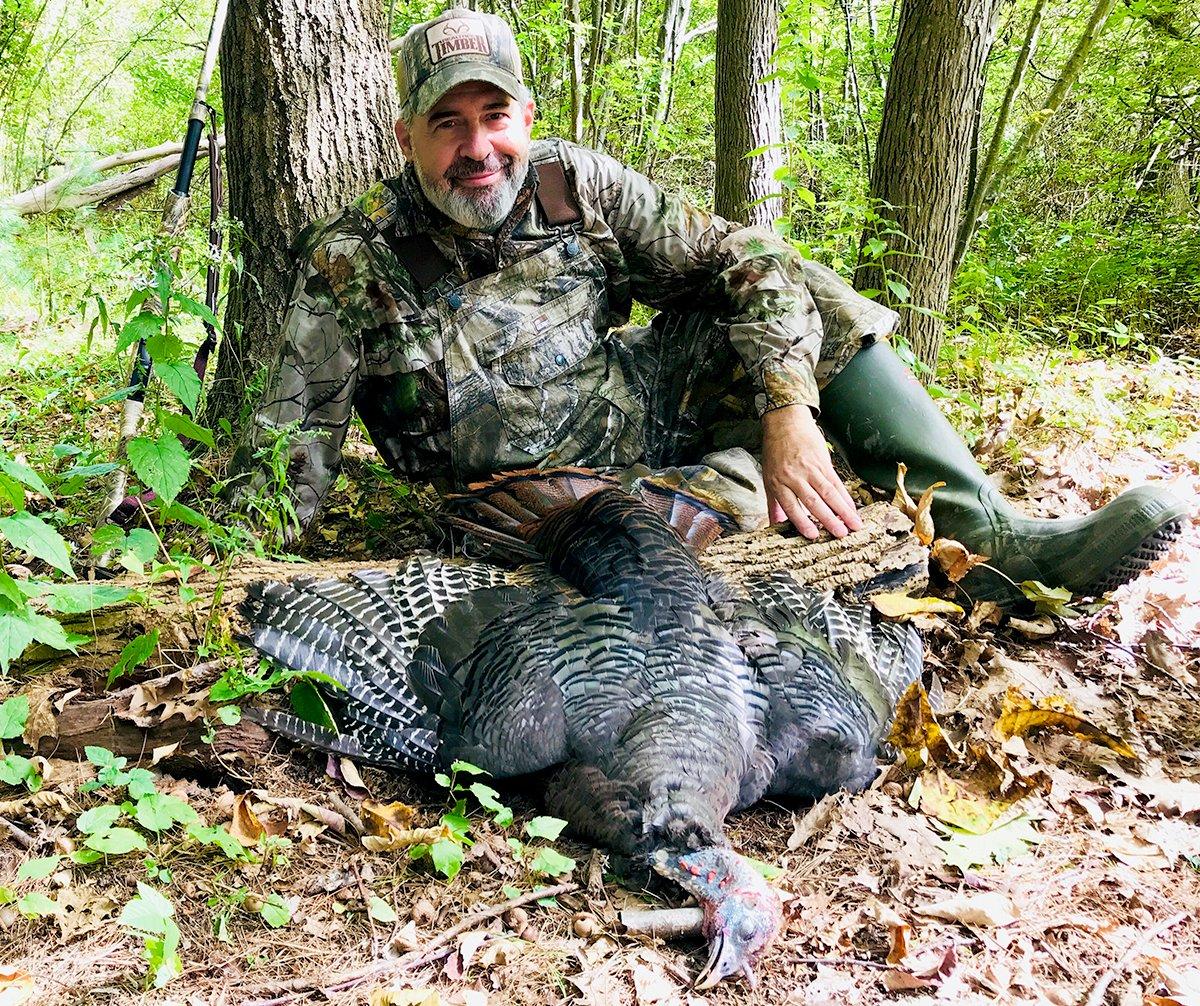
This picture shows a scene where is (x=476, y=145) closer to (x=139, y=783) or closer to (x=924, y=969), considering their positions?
(x=139, y=783)

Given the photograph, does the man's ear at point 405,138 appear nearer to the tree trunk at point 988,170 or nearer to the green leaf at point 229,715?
the green leaf at point 229,715

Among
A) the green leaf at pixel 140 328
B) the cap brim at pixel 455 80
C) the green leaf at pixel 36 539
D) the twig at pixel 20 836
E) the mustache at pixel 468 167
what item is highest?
the cap brim at pixel 455 80

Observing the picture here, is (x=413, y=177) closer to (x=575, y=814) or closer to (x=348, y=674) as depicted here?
(x=348, y=674)

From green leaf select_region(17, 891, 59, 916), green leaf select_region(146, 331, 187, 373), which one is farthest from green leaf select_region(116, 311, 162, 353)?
green leaf select_region(17, 891, 59, 916)

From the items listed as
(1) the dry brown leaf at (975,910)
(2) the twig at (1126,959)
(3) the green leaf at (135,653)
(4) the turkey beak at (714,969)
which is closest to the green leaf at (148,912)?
(3) the green leaf at (135,653)

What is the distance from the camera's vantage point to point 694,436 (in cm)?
404

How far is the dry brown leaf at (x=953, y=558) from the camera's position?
3.69 metres

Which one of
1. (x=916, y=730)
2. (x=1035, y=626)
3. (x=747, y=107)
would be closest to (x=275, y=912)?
(x=916, y=730)

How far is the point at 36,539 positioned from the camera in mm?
2320

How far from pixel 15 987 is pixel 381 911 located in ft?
2.48

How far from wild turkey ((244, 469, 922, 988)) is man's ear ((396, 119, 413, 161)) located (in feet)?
5.05

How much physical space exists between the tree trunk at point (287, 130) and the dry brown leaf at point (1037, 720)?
3269 mm

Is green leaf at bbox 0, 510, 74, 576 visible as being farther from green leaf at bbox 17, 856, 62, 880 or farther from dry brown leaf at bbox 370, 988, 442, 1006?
dry brown leaf at bbox 370, 988, 442, 1006

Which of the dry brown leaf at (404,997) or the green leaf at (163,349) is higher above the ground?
the green leaf at (163,349)
